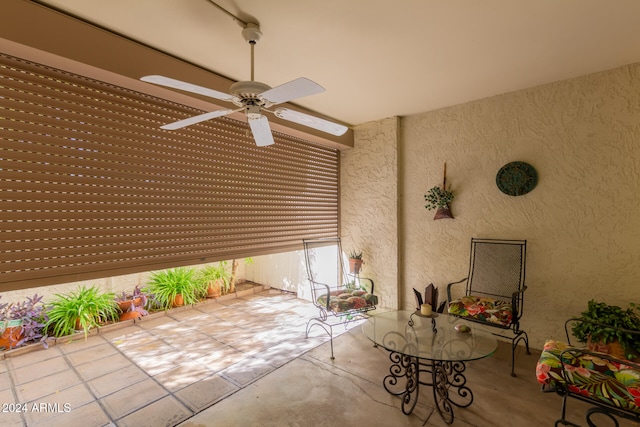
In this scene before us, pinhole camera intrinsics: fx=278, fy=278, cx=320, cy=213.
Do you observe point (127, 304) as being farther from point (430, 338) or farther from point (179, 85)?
point (430, 338)

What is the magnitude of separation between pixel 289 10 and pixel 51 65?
1.69 meters

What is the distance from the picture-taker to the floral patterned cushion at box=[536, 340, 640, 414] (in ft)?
4.88

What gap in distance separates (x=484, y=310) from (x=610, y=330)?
0.84 m

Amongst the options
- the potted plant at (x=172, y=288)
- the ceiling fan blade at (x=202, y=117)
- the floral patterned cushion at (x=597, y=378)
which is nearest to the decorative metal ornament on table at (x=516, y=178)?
the floral patterned cushion at (x=597, y=378)

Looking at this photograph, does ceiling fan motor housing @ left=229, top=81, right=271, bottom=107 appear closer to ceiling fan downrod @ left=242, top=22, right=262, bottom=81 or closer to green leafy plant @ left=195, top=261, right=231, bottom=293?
ceiling fan downrod @ left=242, top=22, right=262, bottom=81

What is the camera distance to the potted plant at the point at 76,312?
3.22m

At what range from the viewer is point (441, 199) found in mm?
3352

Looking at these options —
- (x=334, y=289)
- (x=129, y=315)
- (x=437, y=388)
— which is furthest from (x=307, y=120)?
(x=129, y=315)

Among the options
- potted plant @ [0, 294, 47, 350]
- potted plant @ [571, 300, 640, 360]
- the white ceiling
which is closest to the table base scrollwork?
potted plant @ [571, 300, 640, 360]

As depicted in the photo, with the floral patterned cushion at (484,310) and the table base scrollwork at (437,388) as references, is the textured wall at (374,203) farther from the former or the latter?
the table base scrollwork at (437,388)

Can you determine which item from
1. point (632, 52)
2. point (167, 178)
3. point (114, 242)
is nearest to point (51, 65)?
point (167, 178)

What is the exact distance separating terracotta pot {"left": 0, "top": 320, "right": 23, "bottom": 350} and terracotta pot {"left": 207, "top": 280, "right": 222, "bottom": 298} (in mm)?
2187

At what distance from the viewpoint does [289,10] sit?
5.79 ft

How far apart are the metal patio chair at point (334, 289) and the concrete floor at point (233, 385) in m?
0.31
